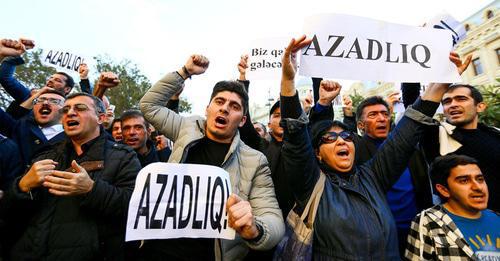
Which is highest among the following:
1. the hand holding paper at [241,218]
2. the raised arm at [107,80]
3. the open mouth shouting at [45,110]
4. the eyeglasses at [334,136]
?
the raised arm at [107,80]

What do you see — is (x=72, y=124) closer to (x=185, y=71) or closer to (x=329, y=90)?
(x=185, y=71)

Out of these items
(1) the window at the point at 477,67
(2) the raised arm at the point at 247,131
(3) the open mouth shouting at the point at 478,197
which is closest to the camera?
(3) the open mouth shouting at the point at 478,197

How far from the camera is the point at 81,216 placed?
1899 millimetres

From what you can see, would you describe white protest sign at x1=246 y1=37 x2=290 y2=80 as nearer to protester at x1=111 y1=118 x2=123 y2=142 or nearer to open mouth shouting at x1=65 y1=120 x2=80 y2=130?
protester at x1=111 y1=118 x2=123 y2=142

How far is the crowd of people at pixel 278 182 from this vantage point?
1838 millimetres

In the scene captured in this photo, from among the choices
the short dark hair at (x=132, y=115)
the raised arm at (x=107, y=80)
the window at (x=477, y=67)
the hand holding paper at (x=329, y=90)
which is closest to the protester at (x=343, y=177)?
the hand holding paper at (x=329, y=90)

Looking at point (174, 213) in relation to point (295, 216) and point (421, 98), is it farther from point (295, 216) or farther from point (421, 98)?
point (421, 98)

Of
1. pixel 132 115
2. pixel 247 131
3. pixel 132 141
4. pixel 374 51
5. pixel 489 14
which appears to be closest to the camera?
pixel 374 51

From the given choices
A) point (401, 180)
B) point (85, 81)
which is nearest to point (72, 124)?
point (85, 81)

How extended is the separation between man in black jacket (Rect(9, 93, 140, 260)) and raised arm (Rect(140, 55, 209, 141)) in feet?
1.26

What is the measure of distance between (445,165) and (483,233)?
1.73 ft

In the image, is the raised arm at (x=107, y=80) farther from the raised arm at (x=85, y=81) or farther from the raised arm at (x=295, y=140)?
the raised arm at (x=295, y=140)

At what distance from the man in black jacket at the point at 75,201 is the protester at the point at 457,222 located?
2.11 meters

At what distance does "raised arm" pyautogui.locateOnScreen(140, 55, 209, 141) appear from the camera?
2459 millimetres
